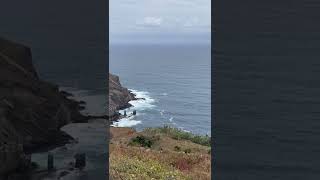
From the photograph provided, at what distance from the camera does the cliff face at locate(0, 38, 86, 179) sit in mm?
3445

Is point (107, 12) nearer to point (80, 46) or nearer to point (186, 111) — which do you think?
point (80, 46)

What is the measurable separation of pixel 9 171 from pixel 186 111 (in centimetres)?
3160

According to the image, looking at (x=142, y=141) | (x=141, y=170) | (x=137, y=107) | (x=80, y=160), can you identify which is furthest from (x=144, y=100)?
(x=80, y=160)

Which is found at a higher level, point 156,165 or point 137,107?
point 156,165

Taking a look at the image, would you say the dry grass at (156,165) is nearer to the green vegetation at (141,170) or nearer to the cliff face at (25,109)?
the green vegetation at (141,170)

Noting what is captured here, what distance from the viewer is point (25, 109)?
11.6ft

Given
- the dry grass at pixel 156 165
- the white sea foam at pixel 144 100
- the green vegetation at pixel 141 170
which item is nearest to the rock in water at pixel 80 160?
the dry grass at pixel 156 165

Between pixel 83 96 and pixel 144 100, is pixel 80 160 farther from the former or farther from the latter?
pixel 144 100

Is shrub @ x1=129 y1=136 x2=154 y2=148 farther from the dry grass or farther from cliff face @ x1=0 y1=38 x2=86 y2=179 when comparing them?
cliff face @ x1=0 y1=38 x2=86 y2=179

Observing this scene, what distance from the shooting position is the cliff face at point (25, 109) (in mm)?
3445

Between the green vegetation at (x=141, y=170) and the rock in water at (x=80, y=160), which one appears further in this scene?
the green vegetation at (x=141, y=170)

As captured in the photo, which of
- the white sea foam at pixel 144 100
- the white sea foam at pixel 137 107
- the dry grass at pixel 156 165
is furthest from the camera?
the white sea foam at pixel 144 100

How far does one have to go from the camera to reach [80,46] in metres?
3.50

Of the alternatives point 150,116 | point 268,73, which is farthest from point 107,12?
point 150,116
